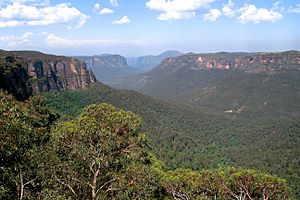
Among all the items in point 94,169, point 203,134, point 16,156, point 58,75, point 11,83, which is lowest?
point 203,134

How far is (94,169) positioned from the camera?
1772 centimetres

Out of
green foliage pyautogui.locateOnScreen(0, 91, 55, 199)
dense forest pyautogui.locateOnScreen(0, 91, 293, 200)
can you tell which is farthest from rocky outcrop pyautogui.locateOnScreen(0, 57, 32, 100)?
green foliage pyautogui.locateOnScreen(0, 91, 55, 199)

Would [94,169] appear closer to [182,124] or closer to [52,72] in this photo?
[52,72]

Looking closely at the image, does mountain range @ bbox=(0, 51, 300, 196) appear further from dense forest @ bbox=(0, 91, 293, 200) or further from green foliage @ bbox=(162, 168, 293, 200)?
green foliage @ bbox=(162, 168, 293, 200)

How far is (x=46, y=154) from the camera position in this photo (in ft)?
51.2

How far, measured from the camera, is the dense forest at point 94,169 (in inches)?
548

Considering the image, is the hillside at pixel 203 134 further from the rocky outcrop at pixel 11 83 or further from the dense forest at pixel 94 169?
the dense forest at pixel 94 169

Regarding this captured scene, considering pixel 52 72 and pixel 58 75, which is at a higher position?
pixel 52 72

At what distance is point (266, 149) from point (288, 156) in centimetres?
1372

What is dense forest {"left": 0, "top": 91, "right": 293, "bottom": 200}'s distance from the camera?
1393 centimetres

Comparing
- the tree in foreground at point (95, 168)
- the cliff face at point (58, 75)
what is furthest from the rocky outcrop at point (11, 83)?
the cliff face at point (58, 75)

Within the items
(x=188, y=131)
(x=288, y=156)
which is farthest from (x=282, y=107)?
(x=288, y=156)

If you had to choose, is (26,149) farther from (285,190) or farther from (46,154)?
(285,190)

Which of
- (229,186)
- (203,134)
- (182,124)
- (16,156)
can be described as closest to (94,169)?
(16,156)
